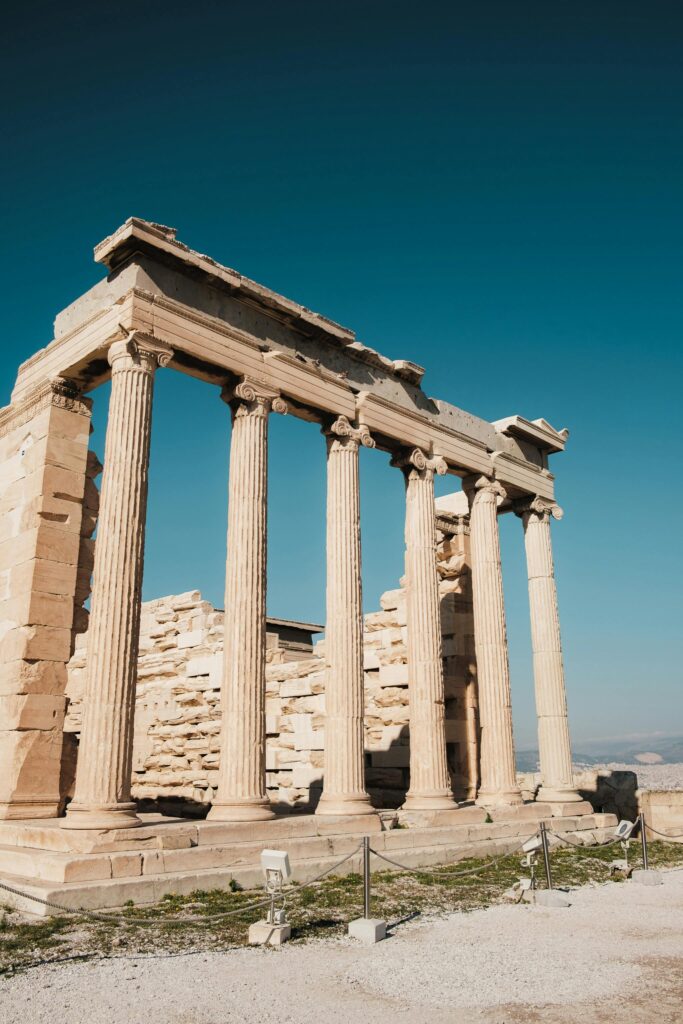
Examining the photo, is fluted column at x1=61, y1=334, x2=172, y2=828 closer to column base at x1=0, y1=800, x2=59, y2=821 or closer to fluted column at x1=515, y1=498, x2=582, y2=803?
column base at x1=0, y1=800, x2=59, y2=821

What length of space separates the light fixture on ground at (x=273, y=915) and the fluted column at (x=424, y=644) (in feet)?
25.9

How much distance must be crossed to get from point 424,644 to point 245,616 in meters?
4.68

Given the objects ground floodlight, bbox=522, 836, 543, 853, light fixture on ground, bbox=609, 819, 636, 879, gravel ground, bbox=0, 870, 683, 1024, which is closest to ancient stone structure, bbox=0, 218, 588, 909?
light fixture on ground, bbox=609, 819, 636, 879

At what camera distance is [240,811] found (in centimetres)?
1306

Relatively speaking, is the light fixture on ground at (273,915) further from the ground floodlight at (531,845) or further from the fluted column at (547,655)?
the fluted column at (547,655)

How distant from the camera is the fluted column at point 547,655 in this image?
20.3 metres

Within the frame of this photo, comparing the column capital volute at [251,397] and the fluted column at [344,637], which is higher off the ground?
the column capital volute at [251,397]

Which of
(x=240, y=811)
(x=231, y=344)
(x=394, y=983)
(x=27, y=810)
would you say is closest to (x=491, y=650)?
(x=240, y=811)

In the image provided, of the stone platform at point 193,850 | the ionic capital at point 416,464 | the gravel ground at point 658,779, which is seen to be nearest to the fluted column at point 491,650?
the ionic capital at point 416,464

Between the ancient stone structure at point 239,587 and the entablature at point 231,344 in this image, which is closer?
the ancient stone structure at point 239,587

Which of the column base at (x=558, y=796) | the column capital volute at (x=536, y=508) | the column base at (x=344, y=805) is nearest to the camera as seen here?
the column base at (x=344, y=805)

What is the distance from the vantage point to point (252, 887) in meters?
11.1

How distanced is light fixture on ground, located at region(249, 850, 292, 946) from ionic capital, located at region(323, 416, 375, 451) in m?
9.38

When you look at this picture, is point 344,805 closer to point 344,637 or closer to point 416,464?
point 344,637
